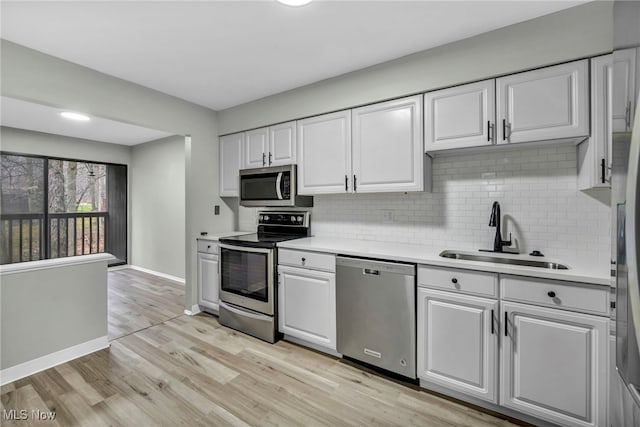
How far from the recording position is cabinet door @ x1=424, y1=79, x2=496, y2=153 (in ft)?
6.45

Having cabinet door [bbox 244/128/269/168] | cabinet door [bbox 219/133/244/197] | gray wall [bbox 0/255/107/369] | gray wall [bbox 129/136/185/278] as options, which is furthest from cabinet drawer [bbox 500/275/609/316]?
gray wall [bbox 129/136/185/278]

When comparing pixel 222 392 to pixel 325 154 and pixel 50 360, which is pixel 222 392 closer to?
pixel 50 360

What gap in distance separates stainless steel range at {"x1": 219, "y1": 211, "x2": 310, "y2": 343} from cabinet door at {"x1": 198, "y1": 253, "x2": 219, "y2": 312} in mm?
188

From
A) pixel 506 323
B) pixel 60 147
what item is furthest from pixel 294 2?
pixel 60 147

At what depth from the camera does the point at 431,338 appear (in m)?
1.94

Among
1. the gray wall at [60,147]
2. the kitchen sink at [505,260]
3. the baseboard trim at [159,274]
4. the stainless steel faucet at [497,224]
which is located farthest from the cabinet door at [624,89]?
the gray wall at [60,147]

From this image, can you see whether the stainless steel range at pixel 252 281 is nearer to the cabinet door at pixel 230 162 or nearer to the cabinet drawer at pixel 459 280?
the cabinet door at pixel 230 162

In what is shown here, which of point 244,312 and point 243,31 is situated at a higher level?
point 243,31

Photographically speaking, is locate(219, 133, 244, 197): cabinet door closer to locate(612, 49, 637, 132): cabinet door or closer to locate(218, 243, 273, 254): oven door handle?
locate(218, 243, 273, 254): oven door handle

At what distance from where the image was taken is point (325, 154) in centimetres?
272

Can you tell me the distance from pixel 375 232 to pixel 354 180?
0.57 metres

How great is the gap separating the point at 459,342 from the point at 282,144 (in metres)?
2.32

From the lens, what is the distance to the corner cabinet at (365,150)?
89.2 inches

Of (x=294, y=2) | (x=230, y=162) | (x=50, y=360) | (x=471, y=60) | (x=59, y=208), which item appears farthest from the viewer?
(x=59, y=208)
